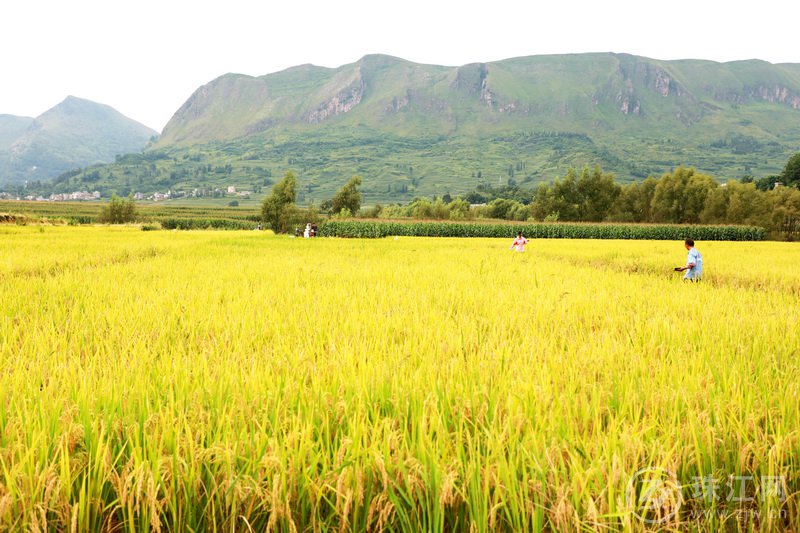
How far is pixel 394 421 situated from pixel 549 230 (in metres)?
65.6

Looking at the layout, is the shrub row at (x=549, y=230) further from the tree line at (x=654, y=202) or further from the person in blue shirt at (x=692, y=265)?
the person in blue shirt at (x=692, y=265)

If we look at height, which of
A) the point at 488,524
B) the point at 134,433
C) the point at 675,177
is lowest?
the point at 488,524

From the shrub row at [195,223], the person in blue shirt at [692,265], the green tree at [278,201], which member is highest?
the green tree at [278,201]

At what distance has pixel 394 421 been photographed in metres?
2.22

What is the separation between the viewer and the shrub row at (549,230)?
59.2m

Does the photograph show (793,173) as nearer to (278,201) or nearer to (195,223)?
(278,201)

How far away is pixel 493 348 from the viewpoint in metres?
4.03

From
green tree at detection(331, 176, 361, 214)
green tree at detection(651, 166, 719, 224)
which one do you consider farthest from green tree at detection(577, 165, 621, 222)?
green tree at detection(331, 176, 361, 214)

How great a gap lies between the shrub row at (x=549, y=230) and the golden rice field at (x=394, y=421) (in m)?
53.7

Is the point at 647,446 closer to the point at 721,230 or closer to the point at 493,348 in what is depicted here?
the point at 493,348

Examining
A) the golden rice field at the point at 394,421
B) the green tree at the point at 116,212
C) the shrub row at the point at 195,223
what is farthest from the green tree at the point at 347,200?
the golden rice field at the point at 394,421

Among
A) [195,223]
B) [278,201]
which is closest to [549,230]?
[278,201]

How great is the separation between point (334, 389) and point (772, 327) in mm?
5054

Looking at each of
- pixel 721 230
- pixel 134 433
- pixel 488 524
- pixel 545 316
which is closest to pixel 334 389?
pixel 134 433
